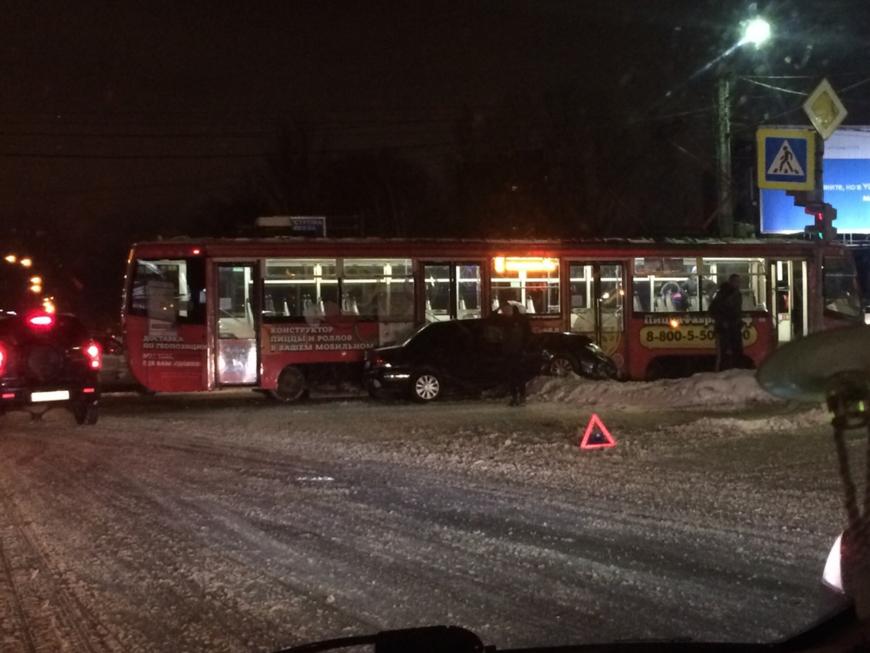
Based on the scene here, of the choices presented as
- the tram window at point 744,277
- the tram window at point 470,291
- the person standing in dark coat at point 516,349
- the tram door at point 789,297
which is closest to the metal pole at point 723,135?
the tram window at point 744,277

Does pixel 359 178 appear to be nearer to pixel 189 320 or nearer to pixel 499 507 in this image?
pixel 189 320

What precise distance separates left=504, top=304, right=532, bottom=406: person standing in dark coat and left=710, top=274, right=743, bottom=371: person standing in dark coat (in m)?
4.71

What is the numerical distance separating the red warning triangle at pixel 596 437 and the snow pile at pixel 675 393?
5232 millimetres

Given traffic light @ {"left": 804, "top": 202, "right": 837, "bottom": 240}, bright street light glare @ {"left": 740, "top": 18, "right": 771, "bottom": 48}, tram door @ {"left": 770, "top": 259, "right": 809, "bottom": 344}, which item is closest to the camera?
traffic light @ {"left": 804, "top": 202, "right": 837, "bottom": 240}

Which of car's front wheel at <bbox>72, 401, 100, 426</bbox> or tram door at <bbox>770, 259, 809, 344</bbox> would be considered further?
tram door at <bbox>770, 259, 809, 344</bbox>

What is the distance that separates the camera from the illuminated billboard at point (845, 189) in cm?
3619

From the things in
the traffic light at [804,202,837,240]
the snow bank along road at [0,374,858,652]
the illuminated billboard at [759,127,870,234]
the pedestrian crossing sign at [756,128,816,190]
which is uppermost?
the illuminated billboard at [759,127,870,234]

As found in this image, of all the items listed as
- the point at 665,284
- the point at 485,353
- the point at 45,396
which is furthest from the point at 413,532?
the point at 665,284

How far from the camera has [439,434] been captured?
48.6ft

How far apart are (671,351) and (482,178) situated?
27.0 meters

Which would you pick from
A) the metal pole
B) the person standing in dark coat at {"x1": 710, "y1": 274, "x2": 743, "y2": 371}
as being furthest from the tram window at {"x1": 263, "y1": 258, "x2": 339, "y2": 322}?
the metal pole

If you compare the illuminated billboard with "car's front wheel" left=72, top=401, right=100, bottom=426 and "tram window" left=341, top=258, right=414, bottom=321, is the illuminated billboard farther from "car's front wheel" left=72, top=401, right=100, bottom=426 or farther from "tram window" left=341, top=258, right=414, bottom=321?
"car's front wheel" left=72, top=401, right=100, bottom=426

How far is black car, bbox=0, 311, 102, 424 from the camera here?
52.5 feet

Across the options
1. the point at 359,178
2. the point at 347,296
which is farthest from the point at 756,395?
the point at 359,178
